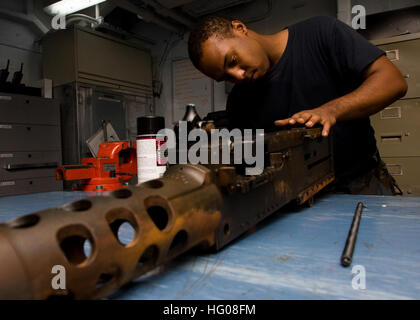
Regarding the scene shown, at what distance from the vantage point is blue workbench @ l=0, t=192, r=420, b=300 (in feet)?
1.17

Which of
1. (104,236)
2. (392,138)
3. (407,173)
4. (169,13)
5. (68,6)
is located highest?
(169,13)

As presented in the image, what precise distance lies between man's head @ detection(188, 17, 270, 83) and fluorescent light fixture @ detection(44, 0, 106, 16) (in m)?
1.74

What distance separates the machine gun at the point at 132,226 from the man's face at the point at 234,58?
1.52 feet

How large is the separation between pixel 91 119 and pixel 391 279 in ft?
9.00

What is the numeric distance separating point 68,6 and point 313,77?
2.28 meters

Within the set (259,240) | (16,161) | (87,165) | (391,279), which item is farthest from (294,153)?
(16,161)

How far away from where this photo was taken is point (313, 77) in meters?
1.20

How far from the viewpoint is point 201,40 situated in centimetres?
102

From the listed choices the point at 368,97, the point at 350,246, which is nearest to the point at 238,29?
the point at 368,97

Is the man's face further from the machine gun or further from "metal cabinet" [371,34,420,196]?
"metal cabinet" [371,34,420,196]

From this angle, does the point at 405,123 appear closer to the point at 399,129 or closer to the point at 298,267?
the point at 399,129

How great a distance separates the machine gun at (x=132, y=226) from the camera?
262 mm
